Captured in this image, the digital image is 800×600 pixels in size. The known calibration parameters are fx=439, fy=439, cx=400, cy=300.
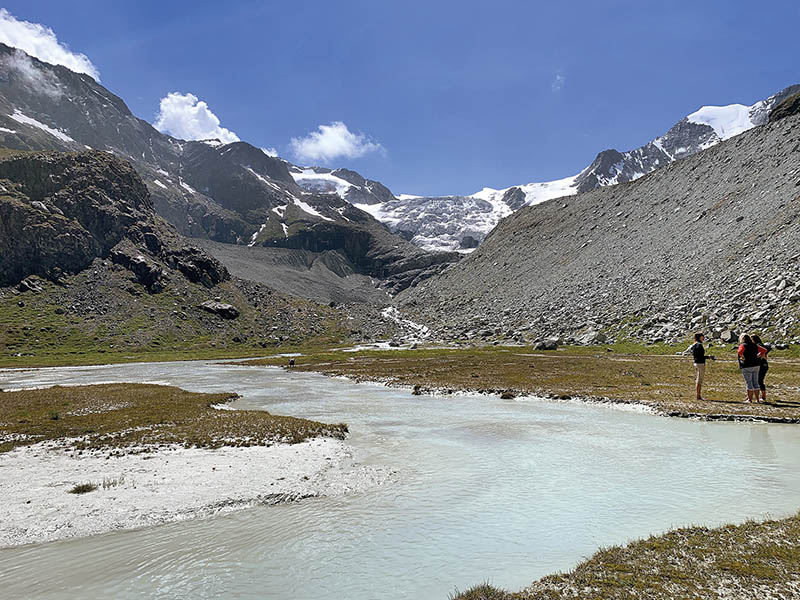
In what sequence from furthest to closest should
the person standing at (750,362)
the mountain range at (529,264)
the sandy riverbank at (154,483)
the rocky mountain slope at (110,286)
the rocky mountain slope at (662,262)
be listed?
1. the rocky mountain slope at (110,286)
2. the mountain range at (529,264)
3. the rocky mountain slope at (662,262)
4. the person standing at (750,362)
5. the sandy riverbank at (154,483)

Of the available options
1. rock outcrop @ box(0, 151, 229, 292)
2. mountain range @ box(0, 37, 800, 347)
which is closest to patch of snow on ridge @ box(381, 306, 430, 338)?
mountain range @ box(0, 37, 800, 347)

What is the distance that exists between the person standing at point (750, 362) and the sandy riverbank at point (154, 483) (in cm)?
2330

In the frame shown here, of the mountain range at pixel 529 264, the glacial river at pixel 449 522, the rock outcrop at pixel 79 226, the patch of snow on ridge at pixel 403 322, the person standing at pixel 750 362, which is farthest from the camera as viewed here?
the rock outcrop at pixel 79 226

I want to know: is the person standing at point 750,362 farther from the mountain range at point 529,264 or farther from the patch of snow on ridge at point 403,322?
the patch of snow on ridge at point 403,322

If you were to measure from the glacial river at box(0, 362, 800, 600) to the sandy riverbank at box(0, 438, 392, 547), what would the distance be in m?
0.83

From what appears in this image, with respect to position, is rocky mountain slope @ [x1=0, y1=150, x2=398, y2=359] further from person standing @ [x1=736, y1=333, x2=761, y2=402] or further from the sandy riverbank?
person standing @ [x1=736, y1=333, x2=761, y2=402]

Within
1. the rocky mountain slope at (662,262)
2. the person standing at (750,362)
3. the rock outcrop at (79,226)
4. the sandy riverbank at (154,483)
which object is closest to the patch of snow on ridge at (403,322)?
the rocky mountain slope at (662,262)

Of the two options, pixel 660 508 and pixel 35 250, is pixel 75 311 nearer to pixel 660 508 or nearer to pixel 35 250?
pixel 35 250

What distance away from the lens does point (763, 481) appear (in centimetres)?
1408

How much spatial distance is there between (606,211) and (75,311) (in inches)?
6888

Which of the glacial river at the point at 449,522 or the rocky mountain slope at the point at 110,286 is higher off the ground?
the rocky mountain slope at the point at 110,286

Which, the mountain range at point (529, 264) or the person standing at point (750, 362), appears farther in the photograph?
the mountain range at point (529, 264)

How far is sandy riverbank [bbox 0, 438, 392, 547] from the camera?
12930mm

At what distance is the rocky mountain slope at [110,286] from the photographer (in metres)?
131
